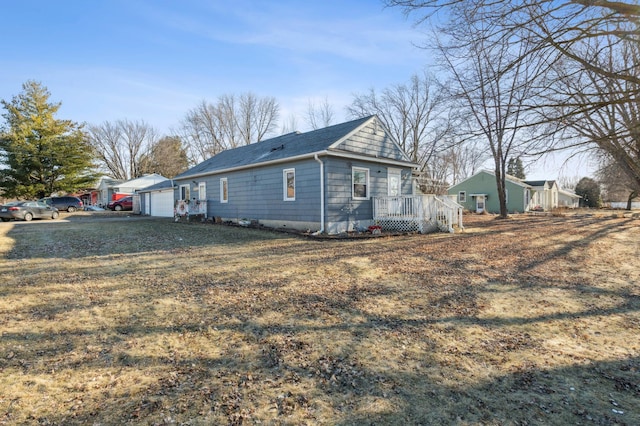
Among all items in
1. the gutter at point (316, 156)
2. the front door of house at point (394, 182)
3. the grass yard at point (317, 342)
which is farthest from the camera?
the front door of house at point (394, 182)

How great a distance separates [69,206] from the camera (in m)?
29.7

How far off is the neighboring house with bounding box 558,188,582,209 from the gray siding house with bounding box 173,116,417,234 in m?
43.7

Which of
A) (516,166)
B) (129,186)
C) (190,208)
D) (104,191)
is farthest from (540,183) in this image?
(104,191)

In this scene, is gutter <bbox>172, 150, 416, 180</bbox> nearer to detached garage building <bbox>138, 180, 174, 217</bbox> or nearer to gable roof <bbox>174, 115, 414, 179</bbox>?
gable roof <bbox>174, 115, 414, 179</bbox>

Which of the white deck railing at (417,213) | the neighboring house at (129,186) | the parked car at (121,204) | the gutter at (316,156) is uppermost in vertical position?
the neighboring house at (129,186)

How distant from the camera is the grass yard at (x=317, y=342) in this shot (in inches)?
104

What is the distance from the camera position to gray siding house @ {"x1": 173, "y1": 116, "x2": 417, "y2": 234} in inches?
496

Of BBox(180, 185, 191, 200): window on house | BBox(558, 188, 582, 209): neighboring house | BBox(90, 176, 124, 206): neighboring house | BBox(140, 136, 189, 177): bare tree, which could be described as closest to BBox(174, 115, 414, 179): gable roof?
BBox(180, 185, 191, 200): window on house

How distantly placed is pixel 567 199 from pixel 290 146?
51.9 metres

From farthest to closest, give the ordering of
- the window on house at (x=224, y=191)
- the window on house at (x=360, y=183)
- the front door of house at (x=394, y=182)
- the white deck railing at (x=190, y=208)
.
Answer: the white deck railing at (x=190, y=208)
the window on house at (x=224, y=191)
the front door of house at (x=394, y=182)
the window on house at (x=360, y=183)

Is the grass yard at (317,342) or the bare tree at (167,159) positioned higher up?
the bare tree at (167,159)

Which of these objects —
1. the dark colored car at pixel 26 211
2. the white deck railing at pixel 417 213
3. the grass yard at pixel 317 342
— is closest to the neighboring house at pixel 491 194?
the white deck railing at pixel 417 213

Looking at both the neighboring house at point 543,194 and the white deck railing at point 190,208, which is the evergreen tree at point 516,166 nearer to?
the neighboring house at point 543,194

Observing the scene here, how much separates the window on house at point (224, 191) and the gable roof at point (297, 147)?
2.30 feet
